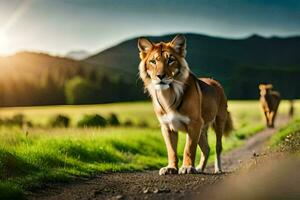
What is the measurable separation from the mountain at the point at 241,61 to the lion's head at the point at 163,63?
63.5m

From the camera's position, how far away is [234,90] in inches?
3696

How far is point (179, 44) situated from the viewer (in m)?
12.9

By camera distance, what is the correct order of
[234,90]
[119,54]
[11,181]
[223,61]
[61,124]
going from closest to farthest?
[11,181] → [61,124] → [119,54] → [234,90] → [223,61]

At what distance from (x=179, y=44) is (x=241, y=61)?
121143mm

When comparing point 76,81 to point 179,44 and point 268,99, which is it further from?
point 179,44

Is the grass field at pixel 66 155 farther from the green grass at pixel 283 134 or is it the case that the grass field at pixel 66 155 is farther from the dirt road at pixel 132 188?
the green grass at pixel 283 134

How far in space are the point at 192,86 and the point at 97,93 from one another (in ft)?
142

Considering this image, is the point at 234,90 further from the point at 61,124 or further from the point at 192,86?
the point at 192,86

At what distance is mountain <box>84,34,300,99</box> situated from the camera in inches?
3453

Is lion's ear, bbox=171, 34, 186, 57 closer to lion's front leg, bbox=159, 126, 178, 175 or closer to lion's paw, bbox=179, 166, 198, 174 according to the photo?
lion's front leg, bbox=159, 126, 178, 175

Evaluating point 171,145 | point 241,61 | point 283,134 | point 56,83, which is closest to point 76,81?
point 56,83

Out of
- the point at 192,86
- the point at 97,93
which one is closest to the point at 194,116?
the point at 192,86

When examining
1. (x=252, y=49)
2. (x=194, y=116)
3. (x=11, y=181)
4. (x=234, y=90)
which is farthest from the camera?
(x=252, y=49)

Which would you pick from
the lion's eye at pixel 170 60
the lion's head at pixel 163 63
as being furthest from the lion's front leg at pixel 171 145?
the lion's eye at pixel 170 60
